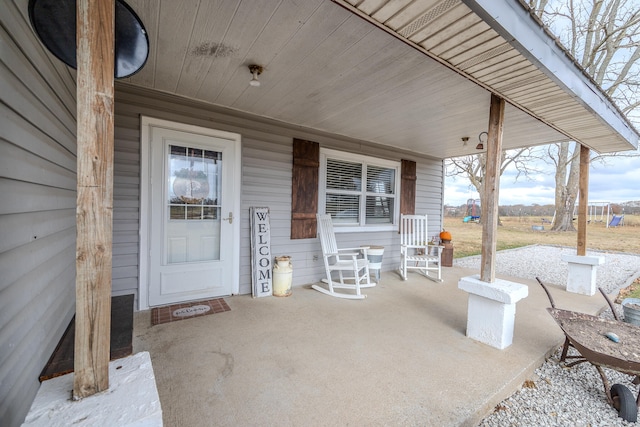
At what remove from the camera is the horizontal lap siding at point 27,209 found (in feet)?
2.94

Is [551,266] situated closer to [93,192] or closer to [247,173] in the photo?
[247,173]

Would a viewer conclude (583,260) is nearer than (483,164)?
Yes

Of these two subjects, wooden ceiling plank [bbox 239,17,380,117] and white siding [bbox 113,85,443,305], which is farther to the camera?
white siding [bbox 113,85,443,305]

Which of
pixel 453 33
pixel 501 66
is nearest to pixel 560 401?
pixel 501 66

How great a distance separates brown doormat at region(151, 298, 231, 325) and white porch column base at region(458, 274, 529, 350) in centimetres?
241

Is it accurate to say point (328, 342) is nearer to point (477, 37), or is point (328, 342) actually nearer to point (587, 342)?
point (587, 342)

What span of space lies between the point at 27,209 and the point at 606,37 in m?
11.1

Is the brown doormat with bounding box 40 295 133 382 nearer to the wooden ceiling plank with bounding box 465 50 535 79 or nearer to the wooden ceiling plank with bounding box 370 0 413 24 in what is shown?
the wooden ceiling plank with bounding box 370 0 413 24

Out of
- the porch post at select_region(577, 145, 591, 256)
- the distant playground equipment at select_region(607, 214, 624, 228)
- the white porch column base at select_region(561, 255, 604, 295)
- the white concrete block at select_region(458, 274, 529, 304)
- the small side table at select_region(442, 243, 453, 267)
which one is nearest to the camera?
the white concrete block at select_region(458, 274, 529, 304)

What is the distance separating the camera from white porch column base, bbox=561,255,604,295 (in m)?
3.75

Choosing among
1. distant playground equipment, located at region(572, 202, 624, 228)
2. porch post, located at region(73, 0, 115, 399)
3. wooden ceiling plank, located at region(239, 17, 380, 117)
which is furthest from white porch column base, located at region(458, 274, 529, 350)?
distant playground equipment, located at region(572, 202, 624, 228)

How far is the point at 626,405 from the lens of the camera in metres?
1.65

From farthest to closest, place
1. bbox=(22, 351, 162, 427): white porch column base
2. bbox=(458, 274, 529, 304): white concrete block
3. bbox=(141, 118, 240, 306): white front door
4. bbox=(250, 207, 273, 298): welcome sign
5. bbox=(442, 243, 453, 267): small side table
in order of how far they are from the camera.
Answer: bbox=(442, 243, 453, 267): small side table → bbox=(250, 207, 273, 298): welcome sign → bbox=(141, 118, 240, 306): white front door → bbox=(458, 274, 529, 304): white concrete block → bbox=(22, 351, 162, 427): white porch column base

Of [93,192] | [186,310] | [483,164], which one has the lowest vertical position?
[186,310]
